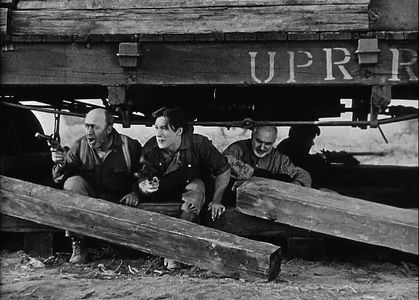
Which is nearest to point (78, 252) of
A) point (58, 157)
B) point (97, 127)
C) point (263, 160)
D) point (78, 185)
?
point (78, 185)

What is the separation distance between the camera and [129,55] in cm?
557

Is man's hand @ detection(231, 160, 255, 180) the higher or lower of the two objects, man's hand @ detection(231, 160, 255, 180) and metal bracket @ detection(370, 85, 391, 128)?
the lower

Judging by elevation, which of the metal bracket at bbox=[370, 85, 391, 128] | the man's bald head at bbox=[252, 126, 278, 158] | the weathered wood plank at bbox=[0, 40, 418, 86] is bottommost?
Result: the man's bald head at bbox=[252, 126, 278, 158]

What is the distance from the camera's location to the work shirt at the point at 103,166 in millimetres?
6223

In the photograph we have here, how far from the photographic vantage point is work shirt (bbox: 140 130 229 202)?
19.8 feet

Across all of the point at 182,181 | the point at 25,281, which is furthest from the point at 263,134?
the point at 25,281

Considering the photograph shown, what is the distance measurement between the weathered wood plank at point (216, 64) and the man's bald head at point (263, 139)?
910 millimetres

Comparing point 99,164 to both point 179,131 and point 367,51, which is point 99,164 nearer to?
point 179,131

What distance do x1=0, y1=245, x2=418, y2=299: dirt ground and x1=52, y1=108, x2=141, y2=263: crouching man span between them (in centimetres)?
42

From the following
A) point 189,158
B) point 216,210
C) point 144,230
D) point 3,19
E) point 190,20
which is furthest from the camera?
point 189,158

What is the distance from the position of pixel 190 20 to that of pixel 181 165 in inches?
55.0

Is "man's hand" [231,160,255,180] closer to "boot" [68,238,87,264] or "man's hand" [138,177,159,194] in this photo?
"man's hand" [138,177,159,194]

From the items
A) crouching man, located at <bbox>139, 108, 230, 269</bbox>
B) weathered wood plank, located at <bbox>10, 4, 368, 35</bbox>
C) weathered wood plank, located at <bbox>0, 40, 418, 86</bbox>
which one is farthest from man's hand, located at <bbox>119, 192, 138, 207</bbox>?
weathered wood plank, located at <bbox>10, 4, 368, 35</bbox>

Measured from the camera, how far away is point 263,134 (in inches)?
252
